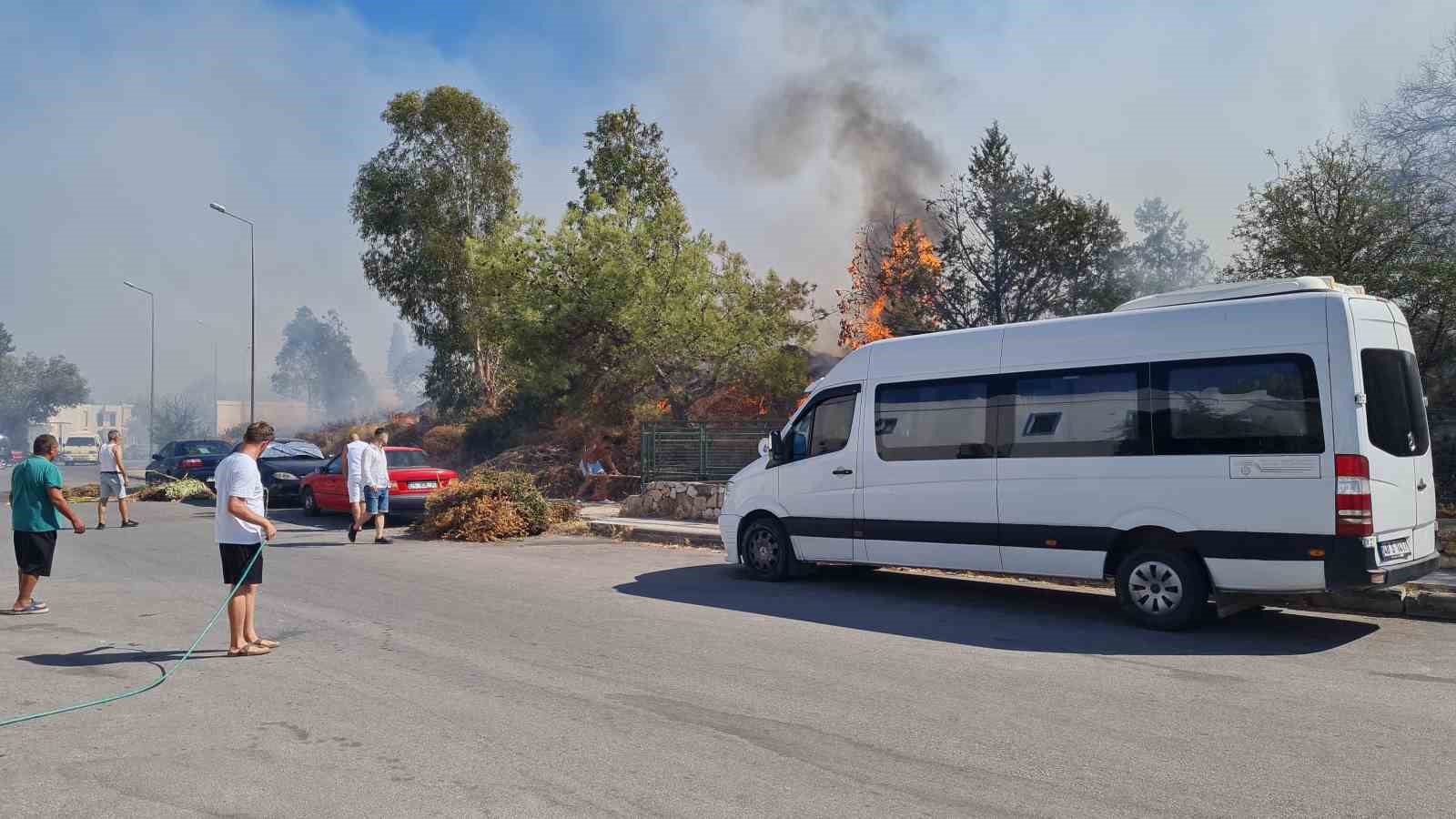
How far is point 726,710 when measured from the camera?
570 cm

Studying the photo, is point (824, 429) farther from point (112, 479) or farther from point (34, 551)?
point (112, 479)

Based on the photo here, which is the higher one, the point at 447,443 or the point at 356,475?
the point at 447,443

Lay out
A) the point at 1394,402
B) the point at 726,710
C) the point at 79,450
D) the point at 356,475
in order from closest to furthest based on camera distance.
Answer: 1. the point at 726,710
2. the point at 1394,402
3. the point at 356,475
4. the point at 79,450

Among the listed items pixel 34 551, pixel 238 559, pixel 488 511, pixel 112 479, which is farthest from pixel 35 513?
pixel 112 479

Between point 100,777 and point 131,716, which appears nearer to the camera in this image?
point 100,777

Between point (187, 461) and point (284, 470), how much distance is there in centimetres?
505

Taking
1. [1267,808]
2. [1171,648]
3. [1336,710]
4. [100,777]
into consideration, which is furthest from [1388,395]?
[100,777]

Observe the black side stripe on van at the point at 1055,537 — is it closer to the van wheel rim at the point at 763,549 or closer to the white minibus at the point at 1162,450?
the white minibus at the point at 1162,450

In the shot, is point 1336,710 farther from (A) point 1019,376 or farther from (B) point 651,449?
(B) point 651,449

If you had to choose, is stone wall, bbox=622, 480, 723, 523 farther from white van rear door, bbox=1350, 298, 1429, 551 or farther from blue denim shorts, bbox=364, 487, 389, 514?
white van rear door, bbox=1350, 298, 1429, 551

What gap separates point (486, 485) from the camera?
16.2 m

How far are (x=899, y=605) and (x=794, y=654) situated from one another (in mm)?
2456

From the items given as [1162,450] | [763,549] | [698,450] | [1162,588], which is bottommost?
[1162,588]

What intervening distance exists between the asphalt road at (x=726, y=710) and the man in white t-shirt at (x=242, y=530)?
1.16 feet
